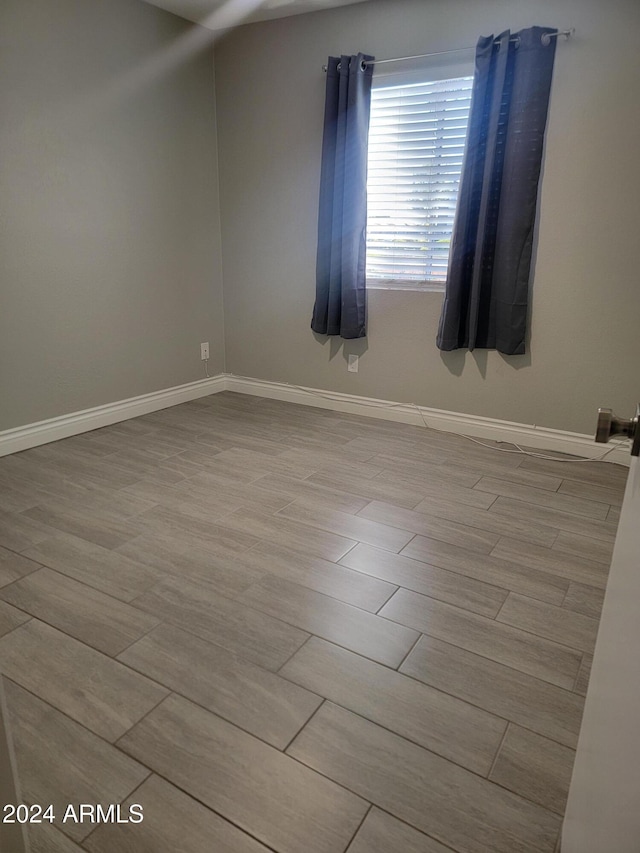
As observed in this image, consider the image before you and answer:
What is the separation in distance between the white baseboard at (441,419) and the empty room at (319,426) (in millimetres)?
21

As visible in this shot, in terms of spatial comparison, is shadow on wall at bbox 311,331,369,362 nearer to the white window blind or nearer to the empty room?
the empty room

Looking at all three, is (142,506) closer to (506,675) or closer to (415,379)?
(506,675)

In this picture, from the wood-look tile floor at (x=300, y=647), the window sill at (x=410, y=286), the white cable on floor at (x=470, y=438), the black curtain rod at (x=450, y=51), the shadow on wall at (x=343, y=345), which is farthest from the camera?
the shadow on wall at (x=343, y=345)

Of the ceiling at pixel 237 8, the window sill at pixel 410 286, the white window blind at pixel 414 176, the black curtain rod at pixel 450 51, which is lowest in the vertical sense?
the window sill at pixel 410 286

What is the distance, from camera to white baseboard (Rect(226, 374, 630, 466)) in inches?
125

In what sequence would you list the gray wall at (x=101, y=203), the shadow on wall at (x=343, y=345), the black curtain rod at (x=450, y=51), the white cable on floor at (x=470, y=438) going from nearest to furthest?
1. the black curtain rod at (x=450, y=51)
2. the gray wall at (x=101, y=203)
3. the white cable on floor at (x=470, y=438)
4. the shadow on wall at (x=343, y=345)

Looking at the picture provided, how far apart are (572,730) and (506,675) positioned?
0.21 m

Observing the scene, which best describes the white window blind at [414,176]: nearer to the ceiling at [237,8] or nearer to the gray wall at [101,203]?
the ceiling at [237,8]

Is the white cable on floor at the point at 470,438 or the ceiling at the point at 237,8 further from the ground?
the ceiling at the point at 237,8

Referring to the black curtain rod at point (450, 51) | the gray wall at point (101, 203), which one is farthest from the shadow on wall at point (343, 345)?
the black curtain rod at point (450, 51)

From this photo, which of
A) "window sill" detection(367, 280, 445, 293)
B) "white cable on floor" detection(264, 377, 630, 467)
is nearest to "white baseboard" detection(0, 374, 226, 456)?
"white cable on floor" detection(264, 377, 630, 467)

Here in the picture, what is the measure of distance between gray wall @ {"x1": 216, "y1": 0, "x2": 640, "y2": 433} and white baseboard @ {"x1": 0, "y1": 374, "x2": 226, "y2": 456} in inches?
14.3

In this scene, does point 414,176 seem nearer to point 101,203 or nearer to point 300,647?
point 101,203

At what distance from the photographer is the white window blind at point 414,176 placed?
10.5 feet
